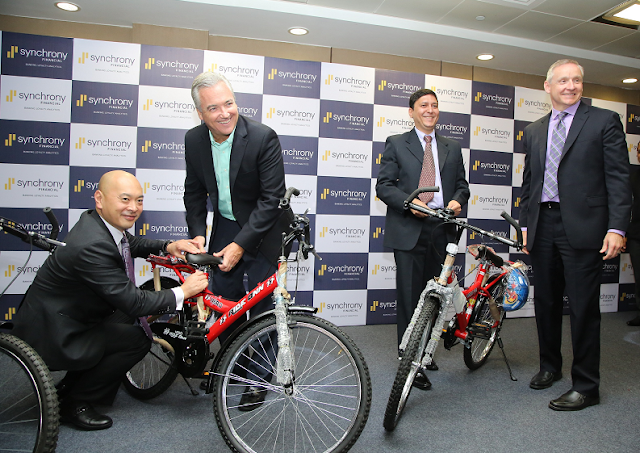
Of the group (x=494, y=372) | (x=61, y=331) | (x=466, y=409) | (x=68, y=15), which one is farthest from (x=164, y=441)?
(x=68, y=15)

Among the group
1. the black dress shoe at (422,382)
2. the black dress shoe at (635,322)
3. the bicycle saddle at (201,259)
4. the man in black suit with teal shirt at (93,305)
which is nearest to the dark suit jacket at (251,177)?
the bicycle saddle at (201,259)

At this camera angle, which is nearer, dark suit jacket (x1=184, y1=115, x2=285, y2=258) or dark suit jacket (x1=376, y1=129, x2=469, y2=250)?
dark suit jacket (x1=184, y1=115, x2=285, y2=258)

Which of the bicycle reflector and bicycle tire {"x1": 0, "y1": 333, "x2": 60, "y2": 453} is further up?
the bicycle reflector

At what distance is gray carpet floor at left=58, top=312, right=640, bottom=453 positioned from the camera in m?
1.72

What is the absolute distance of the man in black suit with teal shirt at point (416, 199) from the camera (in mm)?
2434

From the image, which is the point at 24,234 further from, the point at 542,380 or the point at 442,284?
the point at 542,380

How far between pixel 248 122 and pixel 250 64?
1.60 meters

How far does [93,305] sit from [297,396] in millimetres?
943

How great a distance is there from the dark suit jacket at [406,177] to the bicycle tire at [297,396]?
37.7 inches

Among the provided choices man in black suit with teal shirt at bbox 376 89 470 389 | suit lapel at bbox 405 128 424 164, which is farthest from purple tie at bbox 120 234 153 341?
suit lapel at bbox 405 128 424 164

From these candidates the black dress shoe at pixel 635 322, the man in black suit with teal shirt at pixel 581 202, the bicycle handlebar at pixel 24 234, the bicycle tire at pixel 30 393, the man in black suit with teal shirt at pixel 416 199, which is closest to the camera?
the bicycle tire at pixel 30 393

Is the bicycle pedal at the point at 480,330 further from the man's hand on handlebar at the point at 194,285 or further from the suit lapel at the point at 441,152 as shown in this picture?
the man's hand on handlebar at the point at 194,285

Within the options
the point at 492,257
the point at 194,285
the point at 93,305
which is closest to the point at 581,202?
the point at 492,257

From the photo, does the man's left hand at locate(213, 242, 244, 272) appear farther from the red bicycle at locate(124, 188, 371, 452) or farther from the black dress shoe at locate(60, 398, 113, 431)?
the black dress shoe at locate(60, 398, 113, 431)
